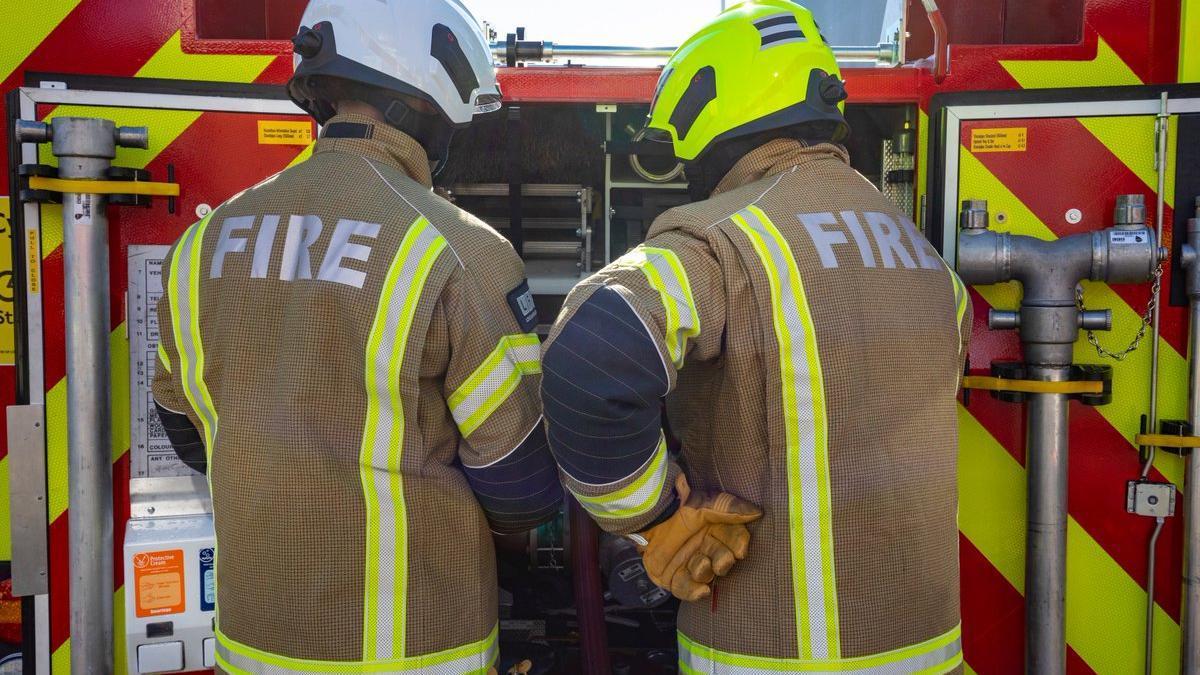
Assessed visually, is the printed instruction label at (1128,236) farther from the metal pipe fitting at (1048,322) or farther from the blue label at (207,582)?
the blue label at (207,582)

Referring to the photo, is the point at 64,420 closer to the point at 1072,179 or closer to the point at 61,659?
the point at 61,659

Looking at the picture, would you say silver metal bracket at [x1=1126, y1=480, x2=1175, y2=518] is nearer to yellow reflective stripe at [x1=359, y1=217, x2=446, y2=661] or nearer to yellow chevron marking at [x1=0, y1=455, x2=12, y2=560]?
yellow reflective stripe at [x1=359, y1=217, x2=446, y2=661]

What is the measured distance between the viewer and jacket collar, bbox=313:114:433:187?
77.4 inches

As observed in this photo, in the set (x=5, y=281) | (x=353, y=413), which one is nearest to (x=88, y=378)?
(x=5, y=281)

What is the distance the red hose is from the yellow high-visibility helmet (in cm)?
110

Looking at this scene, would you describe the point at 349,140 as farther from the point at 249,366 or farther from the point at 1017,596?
the point at 1017,596

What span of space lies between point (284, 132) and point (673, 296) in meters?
1.13

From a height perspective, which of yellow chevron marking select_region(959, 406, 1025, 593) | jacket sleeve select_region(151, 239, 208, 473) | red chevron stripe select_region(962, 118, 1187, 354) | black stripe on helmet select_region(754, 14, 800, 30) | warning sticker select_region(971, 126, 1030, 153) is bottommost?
yellow chevron marking select_region(959, 406, 1025, 593)

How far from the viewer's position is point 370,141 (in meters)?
1.98

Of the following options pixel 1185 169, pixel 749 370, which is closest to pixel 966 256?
pixel 1185 169

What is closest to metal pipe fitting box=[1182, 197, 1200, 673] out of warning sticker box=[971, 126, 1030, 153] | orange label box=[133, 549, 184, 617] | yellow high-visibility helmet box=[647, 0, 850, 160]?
warning sticker box=[971, 126, 1030, 153]

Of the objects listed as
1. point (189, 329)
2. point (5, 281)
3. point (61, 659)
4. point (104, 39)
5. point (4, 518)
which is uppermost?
point (104, 39)

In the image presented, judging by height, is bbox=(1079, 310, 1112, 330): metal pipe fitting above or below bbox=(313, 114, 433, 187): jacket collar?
below

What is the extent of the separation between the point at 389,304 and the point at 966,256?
4.32 ft
